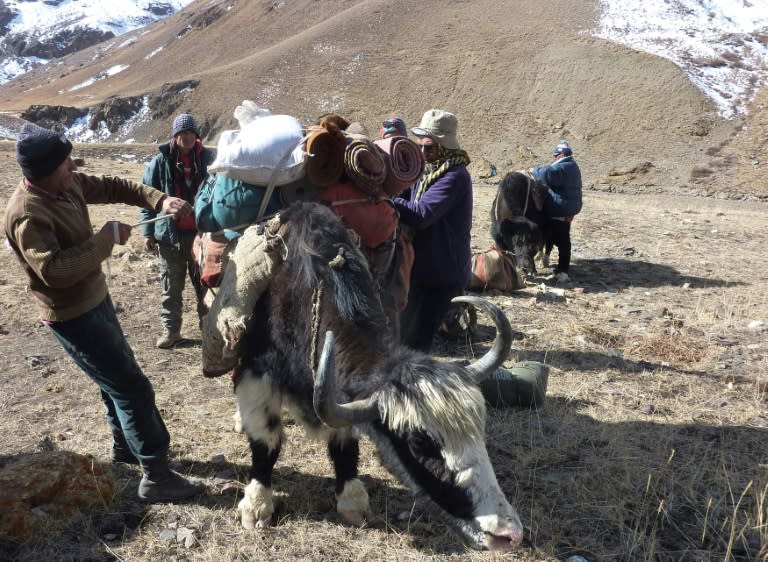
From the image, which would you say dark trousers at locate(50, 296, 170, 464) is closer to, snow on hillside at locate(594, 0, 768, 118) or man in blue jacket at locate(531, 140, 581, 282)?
man in blue jacket at locate(531, 140, 581, 282)

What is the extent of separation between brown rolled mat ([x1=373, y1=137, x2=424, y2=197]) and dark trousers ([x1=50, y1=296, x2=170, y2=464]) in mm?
1660

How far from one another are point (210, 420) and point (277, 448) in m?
1.15

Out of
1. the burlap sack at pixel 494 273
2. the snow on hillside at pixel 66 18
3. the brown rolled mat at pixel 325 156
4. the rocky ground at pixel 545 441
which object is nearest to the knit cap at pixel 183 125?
the rocky ground at pixel 545 441

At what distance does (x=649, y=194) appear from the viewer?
60.4 ft

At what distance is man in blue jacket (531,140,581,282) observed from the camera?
7.85 meters

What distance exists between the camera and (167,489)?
3.21 meters

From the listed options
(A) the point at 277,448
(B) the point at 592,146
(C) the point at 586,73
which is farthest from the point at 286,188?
(C) the point at 586,73

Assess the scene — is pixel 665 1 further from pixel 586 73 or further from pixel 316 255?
pixel 316 255

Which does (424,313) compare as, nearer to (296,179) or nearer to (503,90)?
(296,179)

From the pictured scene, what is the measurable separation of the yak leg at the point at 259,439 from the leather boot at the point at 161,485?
1.12 feet

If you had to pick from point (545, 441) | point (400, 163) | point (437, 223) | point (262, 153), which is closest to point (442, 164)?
point (437, 223)

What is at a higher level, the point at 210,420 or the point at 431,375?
the point at 431,375

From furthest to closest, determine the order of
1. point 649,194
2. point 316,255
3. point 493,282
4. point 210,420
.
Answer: point 649,194, point 493,282, point 210,420, point 316,255

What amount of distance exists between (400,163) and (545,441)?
1.96 meters
